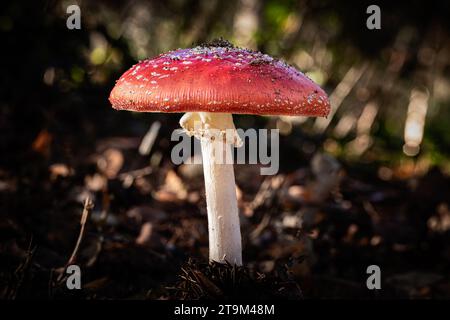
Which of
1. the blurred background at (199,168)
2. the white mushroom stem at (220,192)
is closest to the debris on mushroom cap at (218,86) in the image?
the white mushroom stem at (220,192)

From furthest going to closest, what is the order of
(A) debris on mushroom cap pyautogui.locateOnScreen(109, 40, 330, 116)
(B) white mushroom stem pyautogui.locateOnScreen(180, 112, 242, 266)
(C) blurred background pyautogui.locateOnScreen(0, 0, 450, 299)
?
(C) blurred background pyautogui.locateOnScreen(0, 0, 450, 299)
(B) white mushroom stem pyautogui.locateOnScreen(180, 112, 242, 266)
(A) debris on mushroom cap pyautogui.locateOnScreen(109, 40, 330, 116)

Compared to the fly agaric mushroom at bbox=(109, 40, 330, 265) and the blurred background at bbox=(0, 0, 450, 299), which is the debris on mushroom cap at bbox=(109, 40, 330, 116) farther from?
the blurred background at bbox=(0, 0, 450, 299)

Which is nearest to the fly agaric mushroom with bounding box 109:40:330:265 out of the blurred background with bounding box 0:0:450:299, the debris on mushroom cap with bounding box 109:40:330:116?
the debris on mushroom cap with bounding box 109:40:330:116

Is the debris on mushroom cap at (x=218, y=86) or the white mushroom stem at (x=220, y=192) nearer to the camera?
the debris on mushroom cap at (x=218, y=86)

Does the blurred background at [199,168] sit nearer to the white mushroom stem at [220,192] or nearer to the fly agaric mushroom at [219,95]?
the white mushroom stem at [220,192]

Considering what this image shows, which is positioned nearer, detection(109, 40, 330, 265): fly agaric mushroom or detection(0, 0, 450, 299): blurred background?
detection(109, 40, 330, 265): fly agaric mushroom

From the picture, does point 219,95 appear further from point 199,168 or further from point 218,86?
point 199,168

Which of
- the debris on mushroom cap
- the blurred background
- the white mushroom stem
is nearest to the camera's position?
the debris on mushroom cap
